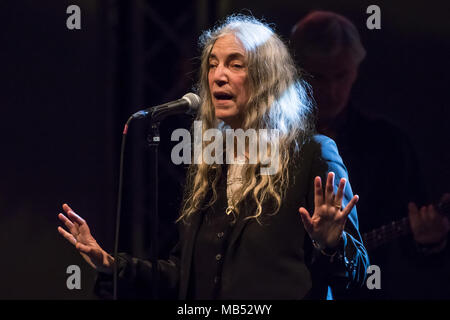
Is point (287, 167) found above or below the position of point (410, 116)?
below

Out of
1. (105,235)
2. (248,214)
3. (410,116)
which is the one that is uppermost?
(410,116)

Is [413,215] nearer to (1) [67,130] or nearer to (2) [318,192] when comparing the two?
(2) [318,192]

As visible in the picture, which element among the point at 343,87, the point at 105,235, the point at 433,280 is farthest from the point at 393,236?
the point at 105,235

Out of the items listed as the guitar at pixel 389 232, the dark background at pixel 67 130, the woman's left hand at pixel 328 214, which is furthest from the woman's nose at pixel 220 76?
the guitar at pixel 389 232

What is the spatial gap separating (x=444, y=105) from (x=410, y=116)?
0.17 metres

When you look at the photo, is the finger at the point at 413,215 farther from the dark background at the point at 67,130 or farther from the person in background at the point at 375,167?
the dark background at the point at 67,130

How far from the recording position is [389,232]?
9.71 ft

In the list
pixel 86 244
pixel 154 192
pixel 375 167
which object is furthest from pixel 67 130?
pixel 375 167

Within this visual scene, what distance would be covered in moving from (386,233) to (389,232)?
2 cm

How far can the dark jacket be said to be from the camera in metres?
2.15

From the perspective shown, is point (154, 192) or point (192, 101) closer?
point (154, 192)

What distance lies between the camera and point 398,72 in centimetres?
297
